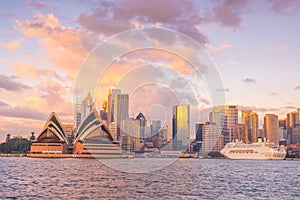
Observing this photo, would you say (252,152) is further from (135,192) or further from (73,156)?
(135,192)

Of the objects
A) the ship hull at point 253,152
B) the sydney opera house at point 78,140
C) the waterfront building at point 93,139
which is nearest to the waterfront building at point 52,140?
the sydney opera house at point 78,140

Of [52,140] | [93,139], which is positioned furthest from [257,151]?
[52,140]

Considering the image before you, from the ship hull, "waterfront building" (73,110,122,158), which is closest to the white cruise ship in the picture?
the ship hull

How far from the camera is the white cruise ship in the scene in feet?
474

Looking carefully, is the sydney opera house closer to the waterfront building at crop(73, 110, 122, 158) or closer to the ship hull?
the waterfront building at crop(73, 110, 122, 158)

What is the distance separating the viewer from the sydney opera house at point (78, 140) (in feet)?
422

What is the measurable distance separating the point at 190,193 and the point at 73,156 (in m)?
112

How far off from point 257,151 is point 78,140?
2682 inches

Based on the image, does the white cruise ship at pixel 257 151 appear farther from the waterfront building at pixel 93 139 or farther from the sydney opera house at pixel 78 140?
the sydney opera house at pixel 78 140

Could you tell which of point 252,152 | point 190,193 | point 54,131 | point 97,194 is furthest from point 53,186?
A: point 252,152

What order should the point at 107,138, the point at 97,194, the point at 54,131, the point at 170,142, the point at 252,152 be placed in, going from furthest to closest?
the point at 170,142 → the point at 252,152 → the point at 107,138 → the point at 54,131 → the point at 97,194

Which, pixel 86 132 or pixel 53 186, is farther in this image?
pixel 86 132

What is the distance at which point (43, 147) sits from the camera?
131m

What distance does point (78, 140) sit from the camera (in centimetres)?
13350
